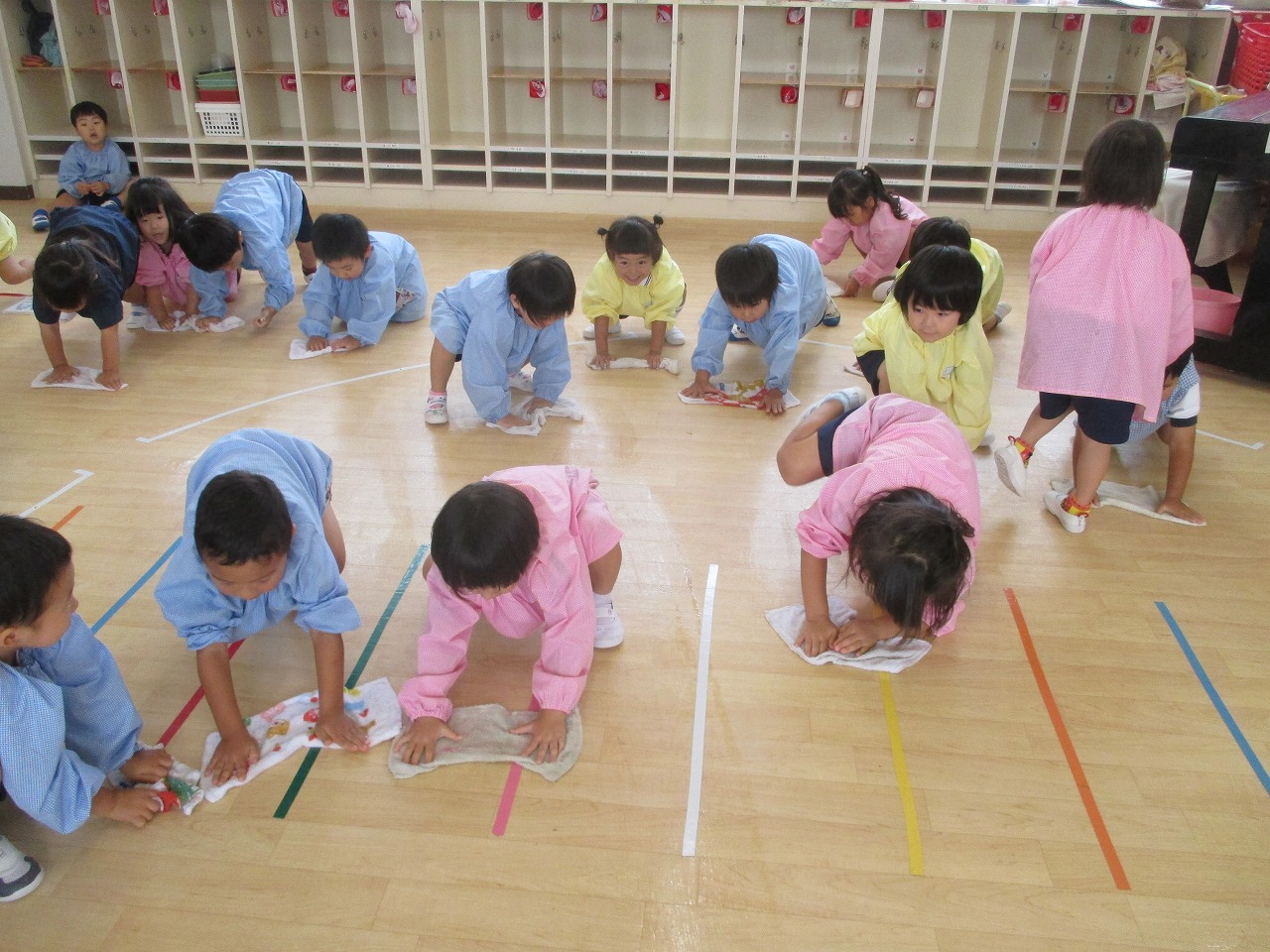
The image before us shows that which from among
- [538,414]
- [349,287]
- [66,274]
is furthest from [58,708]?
[349,287]

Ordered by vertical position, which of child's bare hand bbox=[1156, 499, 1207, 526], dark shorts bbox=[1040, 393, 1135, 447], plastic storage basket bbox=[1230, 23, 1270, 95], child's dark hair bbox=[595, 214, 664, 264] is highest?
plastic storage basket bbox=[1230, 23, 1270, 95]

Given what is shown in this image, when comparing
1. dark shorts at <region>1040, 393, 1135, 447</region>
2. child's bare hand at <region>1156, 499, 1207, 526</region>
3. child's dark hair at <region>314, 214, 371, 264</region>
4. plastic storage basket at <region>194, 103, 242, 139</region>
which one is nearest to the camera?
dark shorts at <region>1040, 393, 1135, 447</region>

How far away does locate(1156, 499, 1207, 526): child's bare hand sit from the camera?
255cm

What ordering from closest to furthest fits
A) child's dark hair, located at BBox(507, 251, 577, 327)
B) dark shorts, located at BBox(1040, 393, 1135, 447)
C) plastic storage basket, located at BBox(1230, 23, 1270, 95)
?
dark shorts, located at BBox(1040, 393, 1135, 447)
child's dark hair, located at BBox(507, 251, 577, 327)
plastic storage basket, located at BBox(1230, 23, 1270, 95)

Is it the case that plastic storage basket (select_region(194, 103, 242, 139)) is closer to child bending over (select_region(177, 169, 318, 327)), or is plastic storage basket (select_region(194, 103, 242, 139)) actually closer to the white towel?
child bending over (select_region(177, 169, 318, 327))

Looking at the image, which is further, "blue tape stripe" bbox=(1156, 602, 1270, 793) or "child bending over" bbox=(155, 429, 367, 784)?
"blue tape stripe" bbox=(1156, 602, 1270, 793)

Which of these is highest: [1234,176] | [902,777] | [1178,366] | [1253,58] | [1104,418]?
[1253,58]

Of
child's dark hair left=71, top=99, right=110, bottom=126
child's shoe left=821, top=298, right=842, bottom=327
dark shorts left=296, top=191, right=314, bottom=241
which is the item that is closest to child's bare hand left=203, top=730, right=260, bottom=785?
child's shoe left=821, top=298, right=842, bottom=327

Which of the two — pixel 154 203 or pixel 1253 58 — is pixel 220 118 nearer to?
pixel 154 203

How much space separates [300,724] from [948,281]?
1.74 m

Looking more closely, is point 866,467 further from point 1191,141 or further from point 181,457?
point 1191,141

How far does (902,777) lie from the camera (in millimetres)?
1766

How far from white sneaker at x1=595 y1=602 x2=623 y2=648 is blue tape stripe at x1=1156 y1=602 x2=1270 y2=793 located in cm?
121

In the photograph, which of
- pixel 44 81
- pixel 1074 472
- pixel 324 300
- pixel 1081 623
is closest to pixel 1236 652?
pixel 1081 623
